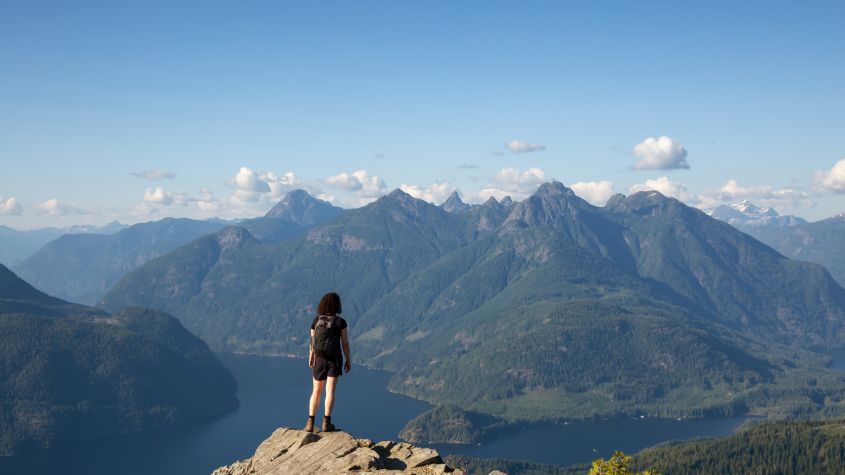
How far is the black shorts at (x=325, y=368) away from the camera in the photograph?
40750mm

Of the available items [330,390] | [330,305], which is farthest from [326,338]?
[330,390]

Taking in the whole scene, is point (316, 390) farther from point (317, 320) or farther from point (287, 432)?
point (287, 432)

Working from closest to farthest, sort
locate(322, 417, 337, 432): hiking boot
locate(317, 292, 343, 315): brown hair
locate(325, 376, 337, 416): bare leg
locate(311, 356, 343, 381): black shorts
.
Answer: locate(317, 292, 343, 315): brown hair, locate(311, 356, 343, 381): black shorts, locate(325, 376, 337, 416): bare leg, locate(322, 417, 337, 432): hiking boot

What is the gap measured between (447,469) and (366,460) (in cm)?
467

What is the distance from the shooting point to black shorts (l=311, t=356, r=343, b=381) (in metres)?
40.8

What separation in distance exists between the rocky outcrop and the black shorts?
→ 486cm

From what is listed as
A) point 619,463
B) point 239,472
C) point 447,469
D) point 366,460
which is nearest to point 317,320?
point 366,460

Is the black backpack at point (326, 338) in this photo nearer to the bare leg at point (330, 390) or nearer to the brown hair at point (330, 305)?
the brown hair at point (330, 305)

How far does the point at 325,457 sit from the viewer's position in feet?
138

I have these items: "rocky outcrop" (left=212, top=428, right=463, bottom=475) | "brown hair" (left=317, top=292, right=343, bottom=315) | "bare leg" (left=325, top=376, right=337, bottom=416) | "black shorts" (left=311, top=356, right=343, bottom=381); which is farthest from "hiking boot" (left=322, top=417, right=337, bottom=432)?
"brown hair" (left=317, top=292, right=343, bottom=315)

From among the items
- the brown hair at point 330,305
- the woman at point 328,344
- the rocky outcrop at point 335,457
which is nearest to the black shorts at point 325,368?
the woman at point 328,344

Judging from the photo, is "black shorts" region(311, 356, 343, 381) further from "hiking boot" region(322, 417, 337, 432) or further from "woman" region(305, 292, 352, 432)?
"hiking boot" region(322, 417, 337, 432)

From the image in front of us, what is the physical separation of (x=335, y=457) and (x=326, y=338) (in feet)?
24.2

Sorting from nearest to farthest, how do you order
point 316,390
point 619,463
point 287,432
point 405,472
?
point 405,472
point 316,390
point 619,463
point 287,432
